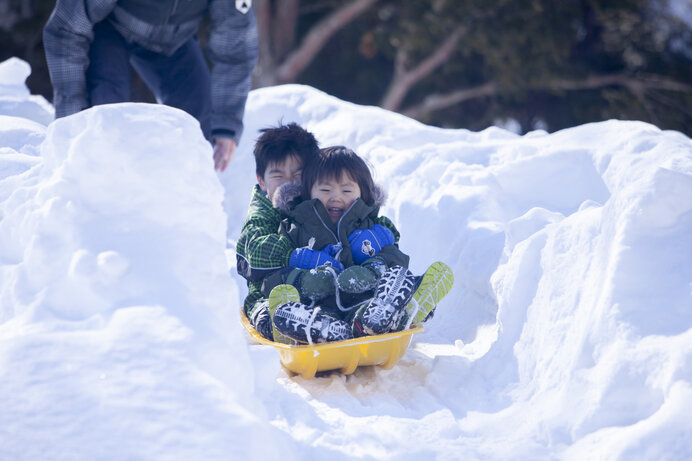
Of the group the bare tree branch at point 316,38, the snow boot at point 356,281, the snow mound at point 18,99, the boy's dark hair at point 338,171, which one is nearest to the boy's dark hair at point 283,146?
the boy's dark hair at point 338,171

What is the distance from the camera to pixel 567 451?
184 centimetres

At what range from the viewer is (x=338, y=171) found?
2785 mm

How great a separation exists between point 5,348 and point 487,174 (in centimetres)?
255

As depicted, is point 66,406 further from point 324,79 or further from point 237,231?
point 324,79

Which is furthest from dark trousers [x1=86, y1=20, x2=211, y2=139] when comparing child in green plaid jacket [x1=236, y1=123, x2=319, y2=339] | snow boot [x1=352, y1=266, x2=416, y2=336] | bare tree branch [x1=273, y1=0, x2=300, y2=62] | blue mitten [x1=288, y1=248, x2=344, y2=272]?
bare tree branch [x1=273, y1=0, x2=300, y2=62]

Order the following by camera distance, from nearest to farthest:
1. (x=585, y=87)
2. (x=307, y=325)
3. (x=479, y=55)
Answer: (x=307, y=325), (x=585, y=87), (x=479, y=55)

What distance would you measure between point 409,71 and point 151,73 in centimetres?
770

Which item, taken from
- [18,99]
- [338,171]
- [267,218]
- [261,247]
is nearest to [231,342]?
[261,247]

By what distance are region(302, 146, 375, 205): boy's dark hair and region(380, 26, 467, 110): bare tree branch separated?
792 centimetres

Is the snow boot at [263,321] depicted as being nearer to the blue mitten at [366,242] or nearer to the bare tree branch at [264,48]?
the blue mitten at [366,242]

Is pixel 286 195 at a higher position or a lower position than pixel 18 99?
higher

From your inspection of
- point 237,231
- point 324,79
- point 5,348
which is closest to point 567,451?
point 5,348

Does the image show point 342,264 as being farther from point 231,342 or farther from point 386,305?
point 231,342

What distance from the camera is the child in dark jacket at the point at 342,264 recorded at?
7.39 feet
